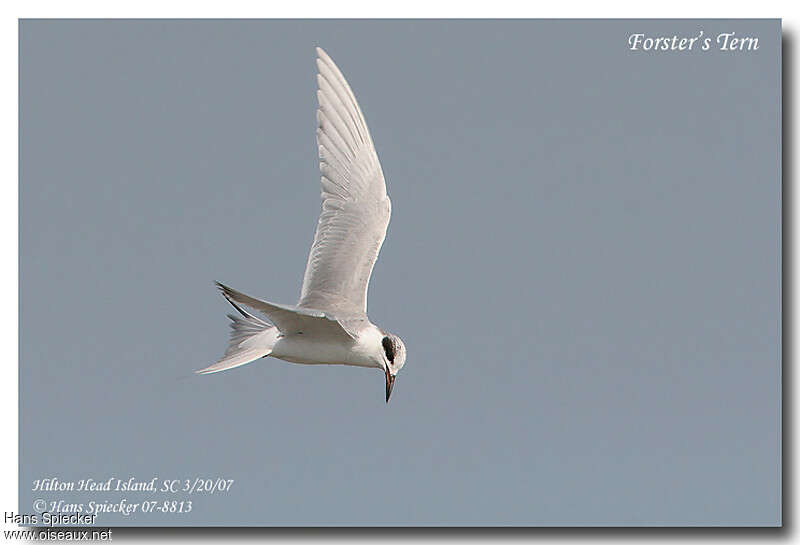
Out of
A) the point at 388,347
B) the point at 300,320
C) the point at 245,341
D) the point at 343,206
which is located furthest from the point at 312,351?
the point at 343,206

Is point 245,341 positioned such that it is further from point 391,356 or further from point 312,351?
point 391,356

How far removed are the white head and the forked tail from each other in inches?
25.1

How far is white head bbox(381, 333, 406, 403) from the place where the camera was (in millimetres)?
7105

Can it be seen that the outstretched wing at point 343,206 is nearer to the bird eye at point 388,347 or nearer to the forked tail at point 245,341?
the forked tail at point 245,341

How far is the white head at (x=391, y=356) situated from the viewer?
7.11m

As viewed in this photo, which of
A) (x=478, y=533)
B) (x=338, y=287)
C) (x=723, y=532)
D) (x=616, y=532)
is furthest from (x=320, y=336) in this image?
(x=723, y=532)

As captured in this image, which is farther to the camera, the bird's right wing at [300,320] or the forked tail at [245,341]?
the forked tail at [245,341]

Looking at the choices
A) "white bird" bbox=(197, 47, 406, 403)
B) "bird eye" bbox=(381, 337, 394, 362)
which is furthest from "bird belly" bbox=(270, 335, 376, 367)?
"bird eye" bbox=(381, 337, 394, 362)

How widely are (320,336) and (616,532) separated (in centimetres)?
208

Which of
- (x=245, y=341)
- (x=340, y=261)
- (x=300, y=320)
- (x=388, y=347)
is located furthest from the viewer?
(x=340, y=261)

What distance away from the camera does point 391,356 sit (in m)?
7.12

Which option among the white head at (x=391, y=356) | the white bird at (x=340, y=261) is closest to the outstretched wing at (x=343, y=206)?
the white bird at (x=340, y=261)

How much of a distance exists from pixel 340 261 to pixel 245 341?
0.85 metres

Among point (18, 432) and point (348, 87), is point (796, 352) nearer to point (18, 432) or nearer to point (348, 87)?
point (348, 87)
